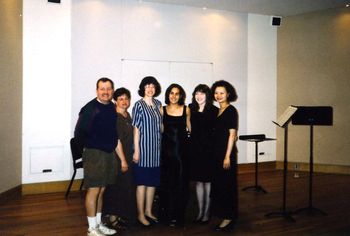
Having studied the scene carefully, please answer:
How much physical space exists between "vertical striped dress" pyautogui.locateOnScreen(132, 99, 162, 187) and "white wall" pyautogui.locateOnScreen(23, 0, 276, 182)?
104 inches

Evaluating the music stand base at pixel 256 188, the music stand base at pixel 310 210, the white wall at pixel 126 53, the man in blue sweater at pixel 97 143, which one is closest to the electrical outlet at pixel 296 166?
the white wall at pixel 126 53

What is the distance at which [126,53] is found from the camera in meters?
6.92

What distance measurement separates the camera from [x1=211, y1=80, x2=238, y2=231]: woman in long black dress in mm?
4062

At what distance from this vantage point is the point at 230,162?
13.4 ft

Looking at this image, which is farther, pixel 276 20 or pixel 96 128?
pixel 276 20

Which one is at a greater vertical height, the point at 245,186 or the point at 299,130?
the point at 299,130

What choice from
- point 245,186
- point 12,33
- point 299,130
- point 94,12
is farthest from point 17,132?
point 299,130

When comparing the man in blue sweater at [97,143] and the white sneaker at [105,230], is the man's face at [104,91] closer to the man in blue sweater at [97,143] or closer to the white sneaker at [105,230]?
the man in blue sweater at [97,143]

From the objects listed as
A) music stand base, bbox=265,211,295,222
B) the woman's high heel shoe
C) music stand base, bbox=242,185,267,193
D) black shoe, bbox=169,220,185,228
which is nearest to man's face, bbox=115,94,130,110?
black shoe, bbox=169,220,185,228

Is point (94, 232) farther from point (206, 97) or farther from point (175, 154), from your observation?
point (206, 97)

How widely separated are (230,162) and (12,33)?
3847mm

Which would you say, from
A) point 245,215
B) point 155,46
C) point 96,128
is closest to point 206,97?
point 96,128

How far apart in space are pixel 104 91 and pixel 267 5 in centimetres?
509

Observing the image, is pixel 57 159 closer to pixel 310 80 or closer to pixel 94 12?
pixel 94 12
